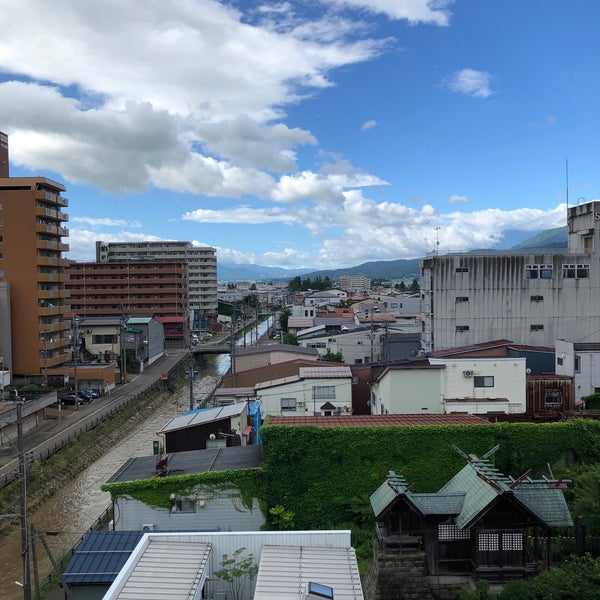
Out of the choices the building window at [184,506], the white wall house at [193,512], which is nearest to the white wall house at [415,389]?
the white wall house at [193,512]

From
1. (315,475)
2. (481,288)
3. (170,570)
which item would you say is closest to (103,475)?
(315,475)

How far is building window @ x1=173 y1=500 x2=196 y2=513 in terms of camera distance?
15.7m

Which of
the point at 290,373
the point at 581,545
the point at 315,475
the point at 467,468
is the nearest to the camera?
the point at 581,545

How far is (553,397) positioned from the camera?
25219 mm

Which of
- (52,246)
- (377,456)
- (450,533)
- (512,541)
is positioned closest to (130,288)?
(52,246)

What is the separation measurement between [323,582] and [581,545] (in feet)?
21.1

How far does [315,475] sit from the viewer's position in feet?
53.2

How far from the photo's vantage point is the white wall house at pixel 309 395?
83.4ft

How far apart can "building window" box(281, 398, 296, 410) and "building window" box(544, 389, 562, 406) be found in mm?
11030

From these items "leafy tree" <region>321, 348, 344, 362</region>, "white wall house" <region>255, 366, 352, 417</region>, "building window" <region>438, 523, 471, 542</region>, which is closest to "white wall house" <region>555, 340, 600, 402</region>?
"white wall house" <region>255, 366, 352, 417</region>

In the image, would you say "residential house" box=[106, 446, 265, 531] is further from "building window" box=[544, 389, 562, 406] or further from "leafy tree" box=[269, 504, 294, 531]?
"building window" box=[544, 389, 562, 406]

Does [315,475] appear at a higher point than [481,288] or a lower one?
lower

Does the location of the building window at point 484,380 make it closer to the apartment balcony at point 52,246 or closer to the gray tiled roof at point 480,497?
the gray tiled roof at point 480,497

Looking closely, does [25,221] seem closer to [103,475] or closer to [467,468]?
[103,475]
